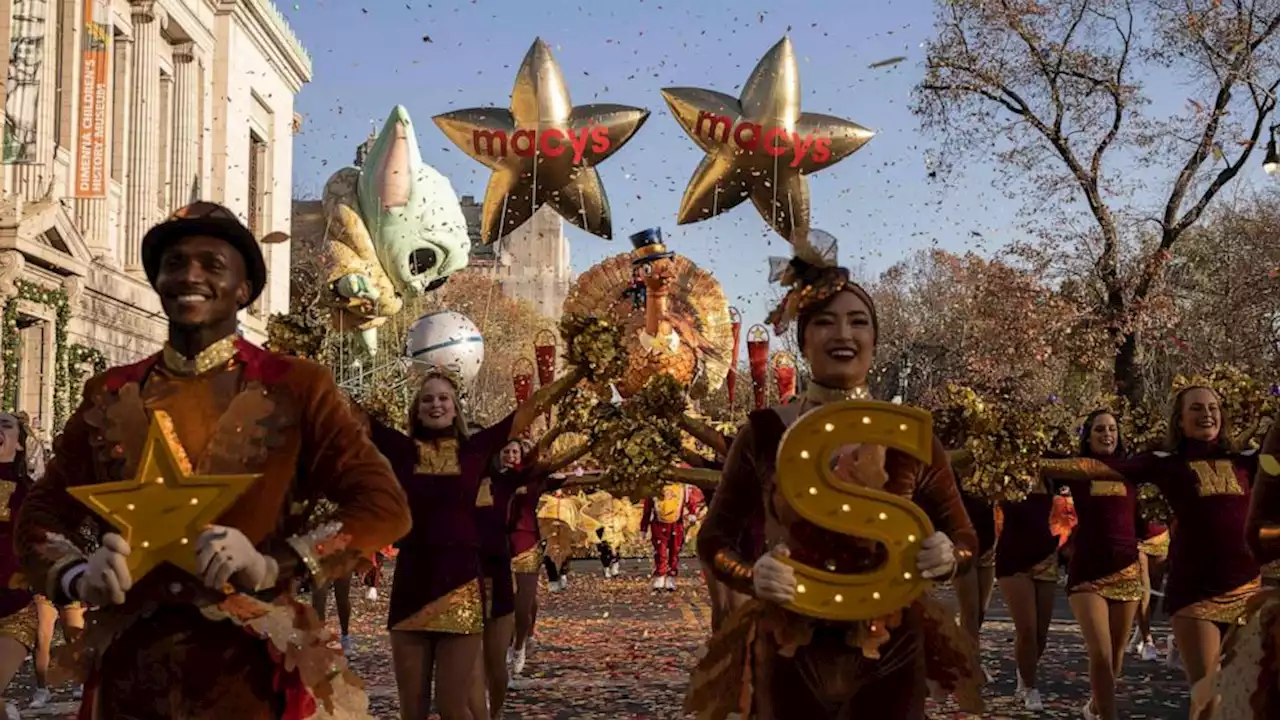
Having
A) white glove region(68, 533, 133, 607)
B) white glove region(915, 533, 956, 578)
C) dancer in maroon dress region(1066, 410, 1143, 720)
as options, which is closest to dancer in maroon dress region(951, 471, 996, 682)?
dancer in maroon dress region(1066, 410, 1143, 720)

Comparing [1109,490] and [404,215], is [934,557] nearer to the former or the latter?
[1109,490]

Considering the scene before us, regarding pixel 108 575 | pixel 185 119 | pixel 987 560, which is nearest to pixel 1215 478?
pixel 987 560

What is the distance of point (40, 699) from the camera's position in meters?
11.0

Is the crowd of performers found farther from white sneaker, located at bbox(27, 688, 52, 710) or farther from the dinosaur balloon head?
the dinosaur balloon head

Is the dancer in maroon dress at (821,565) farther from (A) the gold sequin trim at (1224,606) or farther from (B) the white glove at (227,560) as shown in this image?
(A) the gold sequin trim at (1224,606)

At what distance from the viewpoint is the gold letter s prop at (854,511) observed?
421 centimetres

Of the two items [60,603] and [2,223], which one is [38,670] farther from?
[2,223]

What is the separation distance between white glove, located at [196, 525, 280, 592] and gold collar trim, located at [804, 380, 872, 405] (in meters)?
1.80

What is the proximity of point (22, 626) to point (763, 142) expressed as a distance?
9.86 metres

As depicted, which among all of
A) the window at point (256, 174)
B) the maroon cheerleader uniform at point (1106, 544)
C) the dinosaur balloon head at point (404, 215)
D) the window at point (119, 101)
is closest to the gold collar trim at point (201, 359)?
the maroon cheerleader uniform at point (1106, 544)

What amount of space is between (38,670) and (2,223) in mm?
14652

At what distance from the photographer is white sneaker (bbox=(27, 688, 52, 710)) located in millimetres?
10906

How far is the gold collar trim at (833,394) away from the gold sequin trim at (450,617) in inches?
127

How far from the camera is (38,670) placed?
1109 cm
